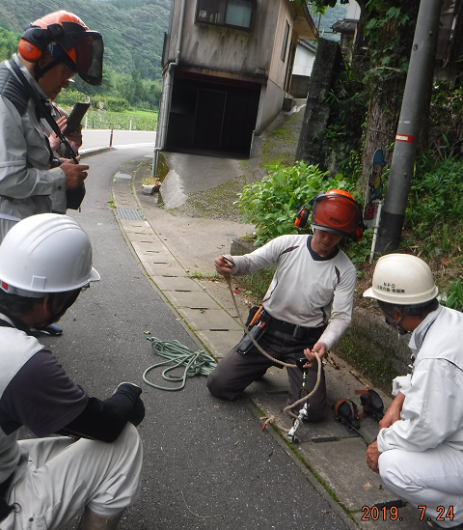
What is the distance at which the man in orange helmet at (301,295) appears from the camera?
3754 millimetres

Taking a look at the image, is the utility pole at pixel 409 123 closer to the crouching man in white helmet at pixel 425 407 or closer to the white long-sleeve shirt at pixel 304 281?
the white long-sleeve shirt at pixel 304 281

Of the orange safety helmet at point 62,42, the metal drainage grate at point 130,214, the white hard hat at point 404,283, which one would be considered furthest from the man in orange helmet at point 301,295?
the metal drainage grate at point 130,214

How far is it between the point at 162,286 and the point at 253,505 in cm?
409

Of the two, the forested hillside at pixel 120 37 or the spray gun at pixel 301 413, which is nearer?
the spray gun at pixel 301 413

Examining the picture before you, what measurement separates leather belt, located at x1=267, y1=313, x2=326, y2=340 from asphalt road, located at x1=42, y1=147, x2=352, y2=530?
69 centimetres

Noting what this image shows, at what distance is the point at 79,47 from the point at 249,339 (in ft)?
8.49

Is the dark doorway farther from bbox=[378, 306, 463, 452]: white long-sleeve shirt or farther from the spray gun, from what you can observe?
bbox=[378, 306, 463, 452]: white long-sleeve shirt

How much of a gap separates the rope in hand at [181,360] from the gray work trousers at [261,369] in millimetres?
325

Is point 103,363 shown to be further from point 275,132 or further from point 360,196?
point 275,132

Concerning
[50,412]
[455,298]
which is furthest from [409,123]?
[50,412]

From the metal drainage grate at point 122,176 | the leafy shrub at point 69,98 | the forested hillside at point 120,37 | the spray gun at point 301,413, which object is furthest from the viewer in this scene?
the forested hillside at point 120,37

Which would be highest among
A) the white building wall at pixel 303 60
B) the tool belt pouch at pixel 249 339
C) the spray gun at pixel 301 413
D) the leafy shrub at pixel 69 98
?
the white building wall at pixel 303 60

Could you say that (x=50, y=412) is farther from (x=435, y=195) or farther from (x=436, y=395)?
(x=435, y=195)

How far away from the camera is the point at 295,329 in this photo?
4027mm
